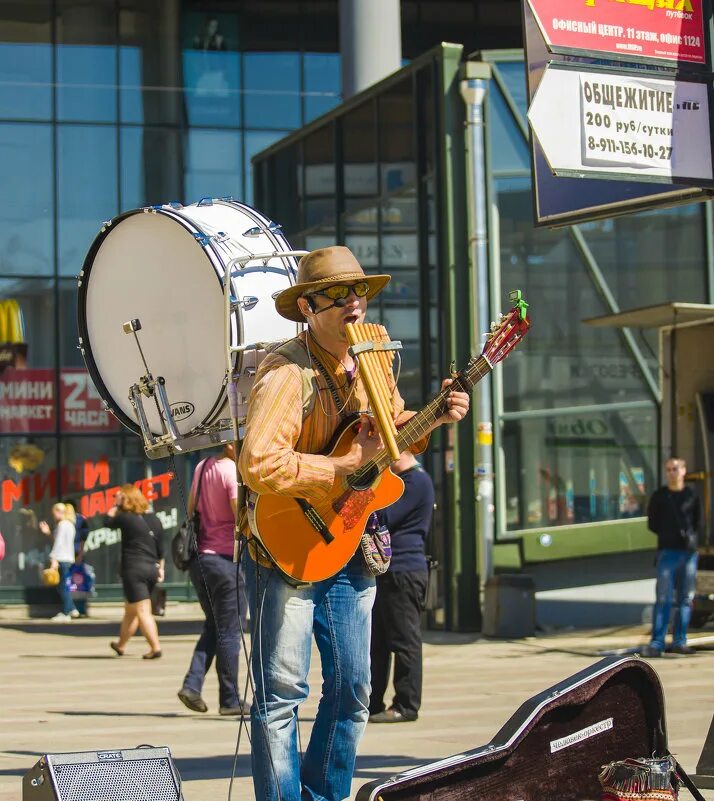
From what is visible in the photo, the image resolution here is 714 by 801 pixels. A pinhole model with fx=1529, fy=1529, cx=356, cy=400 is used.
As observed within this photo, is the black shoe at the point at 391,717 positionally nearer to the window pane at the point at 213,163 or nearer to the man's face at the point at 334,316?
the man's face at the point at 334,316

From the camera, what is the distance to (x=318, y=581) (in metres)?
5.30

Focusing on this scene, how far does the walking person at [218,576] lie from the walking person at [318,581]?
4266 millimetres

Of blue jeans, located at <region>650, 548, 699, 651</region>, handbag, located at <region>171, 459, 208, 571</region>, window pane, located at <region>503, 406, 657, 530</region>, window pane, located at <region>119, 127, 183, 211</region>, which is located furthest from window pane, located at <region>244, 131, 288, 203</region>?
handbag, located at <region>171, 459, 208, 571</region>

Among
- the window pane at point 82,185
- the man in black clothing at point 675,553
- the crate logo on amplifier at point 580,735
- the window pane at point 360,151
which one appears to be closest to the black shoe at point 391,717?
the crate logo on amplifier at point 580,735

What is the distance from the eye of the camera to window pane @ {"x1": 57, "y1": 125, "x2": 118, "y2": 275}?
24422mm

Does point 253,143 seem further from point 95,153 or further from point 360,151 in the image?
point 360,151

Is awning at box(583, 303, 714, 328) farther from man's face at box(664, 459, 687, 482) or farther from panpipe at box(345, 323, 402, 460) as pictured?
panpipe at box(345, 323, 402, 460)

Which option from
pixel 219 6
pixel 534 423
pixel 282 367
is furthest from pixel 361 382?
pixel 219 6

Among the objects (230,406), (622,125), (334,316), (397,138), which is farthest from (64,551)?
(334,316)

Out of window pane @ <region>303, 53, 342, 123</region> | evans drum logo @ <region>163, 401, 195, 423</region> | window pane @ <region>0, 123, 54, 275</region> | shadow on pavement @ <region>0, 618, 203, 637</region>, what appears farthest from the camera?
window pane @ <region>303, 53, 342, 123</region>

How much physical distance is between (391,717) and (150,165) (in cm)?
1687

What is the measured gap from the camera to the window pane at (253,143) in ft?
83.6

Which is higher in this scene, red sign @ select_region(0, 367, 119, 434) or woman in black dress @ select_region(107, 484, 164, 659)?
red sign @ select_region(0, 367, 119, 434)

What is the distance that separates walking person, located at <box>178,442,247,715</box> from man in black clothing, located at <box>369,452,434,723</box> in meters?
0.94
